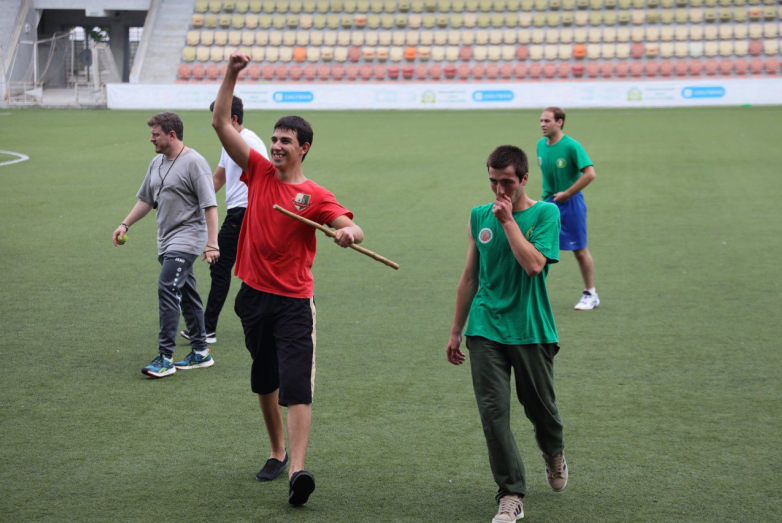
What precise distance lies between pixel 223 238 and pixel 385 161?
40.1 feet

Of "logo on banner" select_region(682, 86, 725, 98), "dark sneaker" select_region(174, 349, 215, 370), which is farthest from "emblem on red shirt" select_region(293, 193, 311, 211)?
"logo on banner" select_region(682, 86, 725, 98)

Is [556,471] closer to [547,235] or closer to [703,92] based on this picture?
[547,235]

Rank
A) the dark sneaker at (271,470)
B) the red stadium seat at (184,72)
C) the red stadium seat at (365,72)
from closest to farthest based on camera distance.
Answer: the dark sneaker at (271,470)
the red stadium seat at (365,72)
the red stadium seat at (184,72)

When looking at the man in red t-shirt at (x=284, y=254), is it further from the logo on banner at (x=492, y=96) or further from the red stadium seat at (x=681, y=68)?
the red stadium seat at (x=681, y=68)

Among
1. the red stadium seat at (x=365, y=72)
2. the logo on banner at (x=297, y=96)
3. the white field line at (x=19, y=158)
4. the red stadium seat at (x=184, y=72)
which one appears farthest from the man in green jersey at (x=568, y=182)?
the red stadium seat at (x=184, y=72)

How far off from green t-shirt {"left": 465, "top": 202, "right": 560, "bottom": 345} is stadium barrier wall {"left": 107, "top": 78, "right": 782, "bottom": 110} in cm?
2944

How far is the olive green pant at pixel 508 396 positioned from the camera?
4.25 metres

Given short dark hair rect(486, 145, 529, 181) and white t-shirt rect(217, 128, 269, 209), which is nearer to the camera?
short dark hair rect(486, 145, 529, 181)

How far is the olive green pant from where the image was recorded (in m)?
4.25

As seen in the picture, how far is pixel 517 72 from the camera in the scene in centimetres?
3762

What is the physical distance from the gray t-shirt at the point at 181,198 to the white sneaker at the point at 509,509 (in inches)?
135

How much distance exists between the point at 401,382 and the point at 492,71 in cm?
3290

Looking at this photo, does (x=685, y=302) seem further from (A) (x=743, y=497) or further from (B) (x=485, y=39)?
(B) (x=485, y=39)

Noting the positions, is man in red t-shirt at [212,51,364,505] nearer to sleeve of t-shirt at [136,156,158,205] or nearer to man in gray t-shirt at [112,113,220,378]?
man in gray t-shirt at [112,113,220,378]
